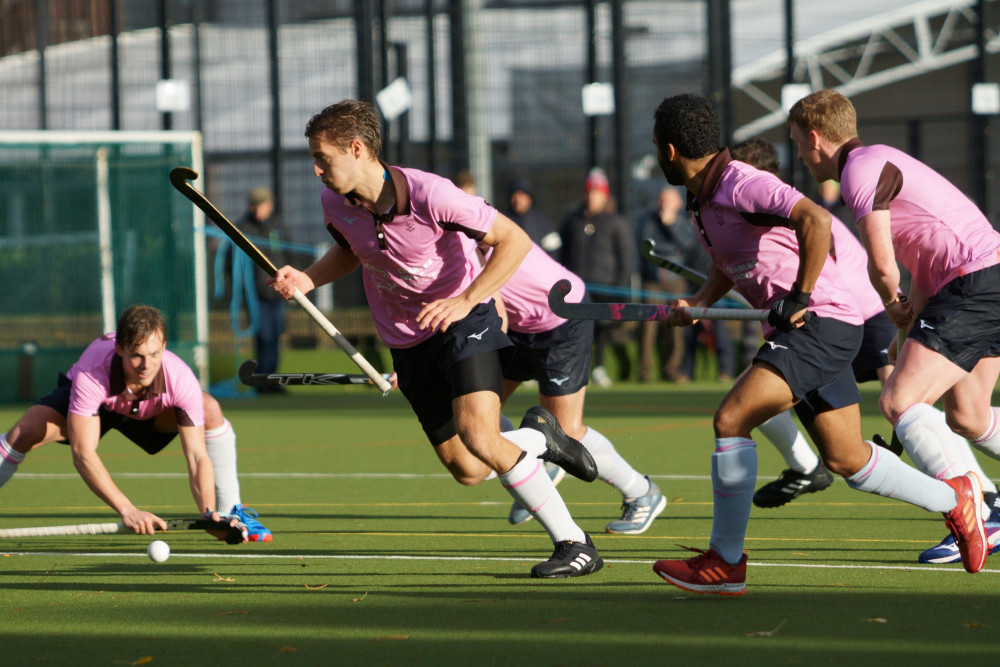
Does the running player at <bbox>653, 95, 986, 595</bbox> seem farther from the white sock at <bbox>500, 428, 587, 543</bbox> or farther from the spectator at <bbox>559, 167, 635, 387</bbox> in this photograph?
the spectator at <bbox>559, 167, 635, 387</bbox>

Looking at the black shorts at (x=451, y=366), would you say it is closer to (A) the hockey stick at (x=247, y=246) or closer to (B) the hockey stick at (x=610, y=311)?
(A) the hockey stick at (x=247, y=246)

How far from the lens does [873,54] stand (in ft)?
55.9

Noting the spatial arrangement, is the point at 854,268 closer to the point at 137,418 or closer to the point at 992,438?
the point at 992,438

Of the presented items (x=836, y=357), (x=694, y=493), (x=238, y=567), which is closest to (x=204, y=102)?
(x=694, y=493)

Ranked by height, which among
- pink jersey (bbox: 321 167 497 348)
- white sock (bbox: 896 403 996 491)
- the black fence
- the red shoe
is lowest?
the red shoe

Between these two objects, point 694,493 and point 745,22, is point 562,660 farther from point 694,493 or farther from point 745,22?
point 745,22

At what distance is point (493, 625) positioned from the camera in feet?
13.6

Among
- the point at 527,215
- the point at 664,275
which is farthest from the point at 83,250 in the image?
the point at 664,275

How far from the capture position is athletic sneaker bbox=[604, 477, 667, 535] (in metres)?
6.08

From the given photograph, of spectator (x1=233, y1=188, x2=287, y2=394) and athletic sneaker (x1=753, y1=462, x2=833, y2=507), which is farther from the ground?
spectator (x1=233, y1=188, x2=287, y2=394)

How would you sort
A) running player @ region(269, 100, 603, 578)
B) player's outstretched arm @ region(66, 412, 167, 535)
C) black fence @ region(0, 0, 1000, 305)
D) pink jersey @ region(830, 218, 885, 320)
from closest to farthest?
running player @ region(269, 100, 603, 578)
player's outstretched arm @ region(66, 412, 167, 535)
pink jersey @ region(830, 218, 885, 320)
black fence @ region(0, 0, 1000, 305)

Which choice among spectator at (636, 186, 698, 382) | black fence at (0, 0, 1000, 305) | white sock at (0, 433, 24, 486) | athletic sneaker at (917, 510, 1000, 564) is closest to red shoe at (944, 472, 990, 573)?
athletic sneaker at (917, 510, 1000, 564)

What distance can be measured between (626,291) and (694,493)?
6.86 meters

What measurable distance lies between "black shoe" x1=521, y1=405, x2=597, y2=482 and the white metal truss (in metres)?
11.2
